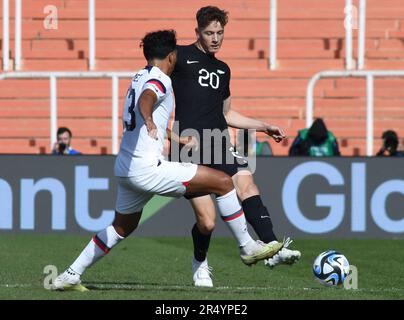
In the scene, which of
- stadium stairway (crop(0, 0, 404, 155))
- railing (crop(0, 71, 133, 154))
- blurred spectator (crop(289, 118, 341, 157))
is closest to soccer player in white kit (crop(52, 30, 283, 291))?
blurred spectator (crop(289, 118, 341, 157))

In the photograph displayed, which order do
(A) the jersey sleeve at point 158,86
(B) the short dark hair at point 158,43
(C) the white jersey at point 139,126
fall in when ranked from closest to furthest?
1. (A) the jersey sleeve at point 158,86
2. (C) the white jersey at point 139,126
3. (B) the short dark hair at point 158,43

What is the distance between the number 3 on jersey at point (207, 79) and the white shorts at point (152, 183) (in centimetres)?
132

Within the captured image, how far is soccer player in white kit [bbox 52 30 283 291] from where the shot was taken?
9.13 metres

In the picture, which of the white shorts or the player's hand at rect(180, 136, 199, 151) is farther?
the player's hand at rect(180, 136, 199, 151)

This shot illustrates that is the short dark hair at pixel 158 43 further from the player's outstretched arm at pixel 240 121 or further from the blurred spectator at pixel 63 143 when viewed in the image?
the blurred spectator at pixel 63 143

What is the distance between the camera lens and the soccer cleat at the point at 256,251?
31.4 feet

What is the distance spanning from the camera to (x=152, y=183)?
30.0 ft

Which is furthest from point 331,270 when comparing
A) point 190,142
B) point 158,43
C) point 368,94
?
point 368,94

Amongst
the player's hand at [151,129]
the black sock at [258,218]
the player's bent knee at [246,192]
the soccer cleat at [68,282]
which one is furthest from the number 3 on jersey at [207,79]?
the soccer cleat at [68,282]

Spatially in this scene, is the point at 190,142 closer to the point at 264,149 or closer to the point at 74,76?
the point at 264,149

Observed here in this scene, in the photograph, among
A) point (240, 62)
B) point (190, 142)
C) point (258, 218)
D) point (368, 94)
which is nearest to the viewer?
point (190, 142)

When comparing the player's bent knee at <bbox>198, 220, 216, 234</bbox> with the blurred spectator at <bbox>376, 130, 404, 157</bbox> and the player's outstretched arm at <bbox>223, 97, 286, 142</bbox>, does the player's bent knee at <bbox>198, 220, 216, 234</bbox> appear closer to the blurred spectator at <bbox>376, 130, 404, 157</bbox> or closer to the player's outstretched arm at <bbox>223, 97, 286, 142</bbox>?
the player's outstretched arm at <bbox>223, 97, 286, 142</bbox>

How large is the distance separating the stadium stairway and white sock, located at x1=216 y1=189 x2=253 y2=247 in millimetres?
10398

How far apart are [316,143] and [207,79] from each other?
22.5 ft
